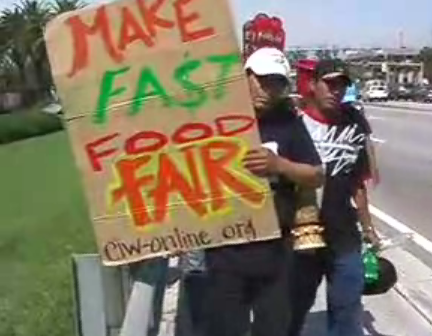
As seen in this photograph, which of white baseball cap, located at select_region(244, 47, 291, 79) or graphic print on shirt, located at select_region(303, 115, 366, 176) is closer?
white baseball cap, located at select_region(244, 47, 291, 79)

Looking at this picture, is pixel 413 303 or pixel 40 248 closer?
pixel 413 303

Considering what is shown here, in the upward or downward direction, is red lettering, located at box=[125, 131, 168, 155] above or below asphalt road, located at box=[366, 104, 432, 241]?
above

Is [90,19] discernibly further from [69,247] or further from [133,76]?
[69,247]

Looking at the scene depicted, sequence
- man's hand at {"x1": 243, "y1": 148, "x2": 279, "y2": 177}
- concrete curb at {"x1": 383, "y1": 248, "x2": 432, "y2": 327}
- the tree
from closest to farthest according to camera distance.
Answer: man's hand at {"x1": 243, "y1": 148, "x2": 279, "y2": 177} → concrete curb at {"x1": 383, "y1": 248, "x2": 432, "y2": 327} → the tree

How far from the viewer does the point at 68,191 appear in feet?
69.4

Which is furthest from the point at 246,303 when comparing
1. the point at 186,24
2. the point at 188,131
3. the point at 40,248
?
the point at 40,248

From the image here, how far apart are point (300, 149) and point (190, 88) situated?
0.91m

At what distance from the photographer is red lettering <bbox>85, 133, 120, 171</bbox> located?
411cm

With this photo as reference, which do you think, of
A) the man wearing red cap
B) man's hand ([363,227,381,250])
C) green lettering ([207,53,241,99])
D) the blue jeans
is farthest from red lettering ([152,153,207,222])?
man's hand ([363,227,381,250])

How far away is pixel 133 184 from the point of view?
4.15 m

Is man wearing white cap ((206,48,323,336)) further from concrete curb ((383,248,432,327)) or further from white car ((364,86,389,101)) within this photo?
white car ((364,86,389,101))

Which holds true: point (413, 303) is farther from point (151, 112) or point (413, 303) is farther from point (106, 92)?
point (106, 92)

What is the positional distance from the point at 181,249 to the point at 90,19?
0.84m

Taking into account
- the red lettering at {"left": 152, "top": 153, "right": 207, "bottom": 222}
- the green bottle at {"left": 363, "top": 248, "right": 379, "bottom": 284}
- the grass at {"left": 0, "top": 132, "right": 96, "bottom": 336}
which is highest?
the red lettering at {"left": 152, "top": 153, "right": 207, "bottom": 222}
